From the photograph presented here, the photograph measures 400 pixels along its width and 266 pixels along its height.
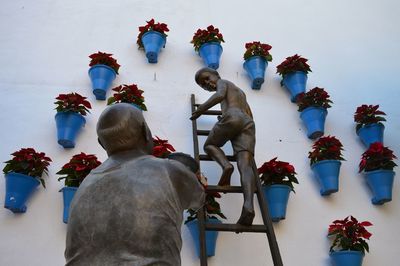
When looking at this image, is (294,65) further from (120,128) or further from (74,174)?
(120,128)

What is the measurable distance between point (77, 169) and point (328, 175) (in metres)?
1.44

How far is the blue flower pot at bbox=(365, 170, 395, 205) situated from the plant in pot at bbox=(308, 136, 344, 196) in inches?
8.8

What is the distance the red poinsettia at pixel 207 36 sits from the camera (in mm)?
3137

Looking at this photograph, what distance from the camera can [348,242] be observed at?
7.09ft

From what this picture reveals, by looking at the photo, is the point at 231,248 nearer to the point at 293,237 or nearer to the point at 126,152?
the point at 293,237

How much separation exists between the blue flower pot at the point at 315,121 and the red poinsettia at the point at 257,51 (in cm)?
55


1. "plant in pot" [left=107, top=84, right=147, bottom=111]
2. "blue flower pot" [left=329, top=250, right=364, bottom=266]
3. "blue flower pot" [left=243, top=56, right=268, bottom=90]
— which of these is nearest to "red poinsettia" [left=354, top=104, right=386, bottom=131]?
"blue flower pot" [left=243, top=56, right=268, bottom=90]

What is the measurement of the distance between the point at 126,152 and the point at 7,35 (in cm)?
253

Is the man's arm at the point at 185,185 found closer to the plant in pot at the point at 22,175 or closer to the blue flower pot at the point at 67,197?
the blue flower pot at the point at 67,197

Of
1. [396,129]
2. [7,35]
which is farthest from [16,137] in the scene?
[396,129]

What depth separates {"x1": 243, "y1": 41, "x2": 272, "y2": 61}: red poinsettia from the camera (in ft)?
10.1

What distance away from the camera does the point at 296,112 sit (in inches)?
117

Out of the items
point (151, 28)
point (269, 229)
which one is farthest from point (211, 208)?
point (151, 28)

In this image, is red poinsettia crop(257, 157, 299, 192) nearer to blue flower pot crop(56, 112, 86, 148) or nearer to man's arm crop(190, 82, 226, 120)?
man's arm crop(190, 82, 226, 120)
